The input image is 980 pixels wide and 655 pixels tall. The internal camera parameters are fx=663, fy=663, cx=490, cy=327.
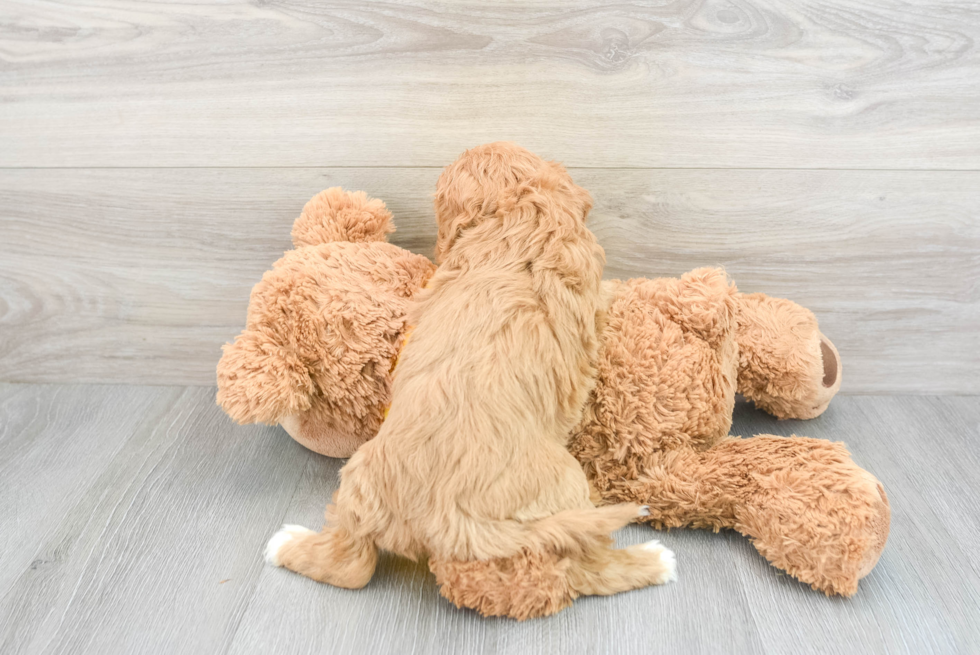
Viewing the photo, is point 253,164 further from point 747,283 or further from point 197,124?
point 747,283

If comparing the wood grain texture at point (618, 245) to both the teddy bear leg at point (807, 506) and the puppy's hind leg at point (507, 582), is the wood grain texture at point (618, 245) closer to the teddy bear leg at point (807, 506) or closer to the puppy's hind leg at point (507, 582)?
the teddy bear leg at point (807, 506)

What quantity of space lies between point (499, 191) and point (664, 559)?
0.43 metres

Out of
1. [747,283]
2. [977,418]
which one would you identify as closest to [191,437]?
[747,283]

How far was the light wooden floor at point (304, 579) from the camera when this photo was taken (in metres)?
0.66

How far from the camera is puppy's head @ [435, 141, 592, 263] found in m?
0.68

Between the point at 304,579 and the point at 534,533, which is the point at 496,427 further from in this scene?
the point at 304,579

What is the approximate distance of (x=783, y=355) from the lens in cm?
88

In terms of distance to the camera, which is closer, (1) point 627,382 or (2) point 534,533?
(2) point 534,533

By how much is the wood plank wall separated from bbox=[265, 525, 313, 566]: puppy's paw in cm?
39

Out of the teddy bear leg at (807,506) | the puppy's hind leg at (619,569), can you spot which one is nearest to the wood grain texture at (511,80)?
the teddy bear leg at (807,506)

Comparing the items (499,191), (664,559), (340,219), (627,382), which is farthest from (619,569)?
(340,219)

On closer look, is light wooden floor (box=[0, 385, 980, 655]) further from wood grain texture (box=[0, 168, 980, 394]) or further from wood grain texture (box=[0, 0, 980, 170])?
wood grain texture (box=[0, 0, 980, 170])

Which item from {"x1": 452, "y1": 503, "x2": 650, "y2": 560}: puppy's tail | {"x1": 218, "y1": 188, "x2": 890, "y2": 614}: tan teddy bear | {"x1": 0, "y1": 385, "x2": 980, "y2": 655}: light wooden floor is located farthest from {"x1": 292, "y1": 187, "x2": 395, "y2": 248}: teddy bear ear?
{"x1": 452, "y1": 503, "x2": 650, "y2": 560}: puppy's tail

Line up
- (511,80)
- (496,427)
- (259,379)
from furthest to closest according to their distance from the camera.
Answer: (511,80) → (259,379) → (496,427)
